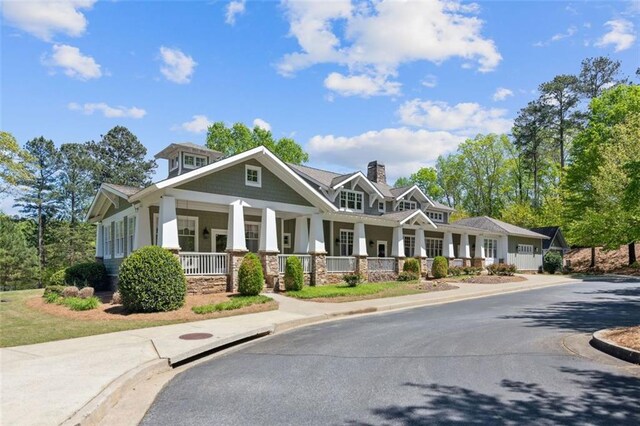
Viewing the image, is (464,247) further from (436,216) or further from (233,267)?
(233,267)

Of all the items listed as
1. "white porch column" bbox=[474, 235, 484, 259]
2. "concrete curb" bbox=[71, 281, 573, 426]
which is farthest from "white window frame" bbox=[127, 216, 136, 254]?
"white porch column" bbox=[474, 235, 484, 259]

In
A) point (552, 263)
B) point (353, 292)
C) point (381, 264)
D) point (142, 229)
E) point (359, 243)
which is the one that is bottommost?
point (552, 263)

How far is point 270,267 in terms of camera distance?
18.6 meters

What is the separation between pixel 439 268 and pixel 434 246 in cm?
546

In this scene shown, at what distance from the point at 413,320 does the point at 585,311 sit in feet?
20.4

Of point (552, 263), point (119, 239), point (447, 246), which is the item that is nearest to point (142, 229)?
point (119, 239)

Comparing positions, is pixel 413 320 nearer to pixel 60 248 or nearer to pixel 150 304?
pixel 150 304

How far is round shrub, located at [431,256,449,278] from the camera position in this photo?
2786 cm

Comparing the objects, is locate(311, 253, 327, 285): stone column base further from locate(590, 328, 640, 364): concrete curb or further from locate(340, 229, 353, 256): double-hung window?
locate(590, 328, 640, 364): concrete curb

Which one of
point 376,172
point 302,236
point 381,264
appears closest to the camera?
point 302,236

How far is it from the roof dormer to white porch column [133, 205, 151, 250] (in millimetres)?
4610

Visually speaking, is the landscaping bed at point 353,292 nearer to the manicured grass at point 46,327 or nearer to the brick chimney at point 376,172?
the manicured grass at point 46,327

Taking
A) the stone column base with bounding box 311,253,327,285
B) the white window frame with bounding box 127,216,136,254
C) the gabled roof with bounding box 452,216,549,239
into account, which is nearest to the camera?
the white window frame with bounding box 127,216,136,254

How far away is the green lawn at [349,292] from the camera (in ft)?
55.8
